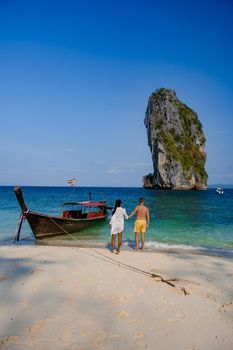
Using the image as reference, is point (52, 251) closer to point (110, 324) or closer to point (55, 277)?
point (55, 277)

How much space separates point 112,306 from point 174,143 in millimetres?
103447

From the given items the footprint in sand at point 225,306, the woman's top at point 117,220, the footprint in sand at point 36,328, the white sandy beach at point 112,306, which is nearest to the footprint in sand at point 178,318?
the white sandy beach at point 112,306

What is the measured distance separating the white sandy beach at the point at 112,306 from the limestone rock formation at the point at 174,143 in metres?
94.7

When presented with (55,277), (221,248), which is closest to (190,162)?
(221,248)

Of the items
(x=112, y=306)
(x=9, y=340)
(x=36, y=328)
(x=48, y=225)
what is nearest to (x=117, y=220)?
(x=112, y=306)

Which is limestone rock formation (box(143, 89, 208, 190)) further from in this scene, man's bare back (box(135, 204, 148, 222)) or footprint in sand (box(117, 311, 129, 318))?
footprint in sand (box(117, 311, 129, 318))

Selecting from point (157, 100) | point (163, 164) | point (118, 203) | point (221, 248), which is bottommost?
point (221, 248)

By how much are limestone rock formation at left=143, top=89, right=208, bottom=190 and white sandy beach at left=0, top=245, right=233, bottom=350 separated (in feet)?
311

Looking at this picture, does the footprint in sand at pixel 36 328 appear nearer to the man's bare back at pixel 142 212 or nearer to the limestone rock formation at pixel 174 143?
the man's bare back at pixel 142 212

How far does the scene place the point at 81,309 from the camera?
17.2 ft

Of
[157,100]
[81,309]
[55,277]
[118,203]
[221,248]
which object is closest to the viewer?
[81,309]

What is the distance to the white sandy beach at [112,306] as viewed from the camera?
13.8 feet

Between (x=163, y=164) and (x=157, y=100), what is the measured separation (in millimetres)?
27749

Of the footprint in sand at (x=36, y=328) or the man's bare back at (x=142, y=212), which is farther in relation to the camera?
the man's bare back at (x=142, y=212)
